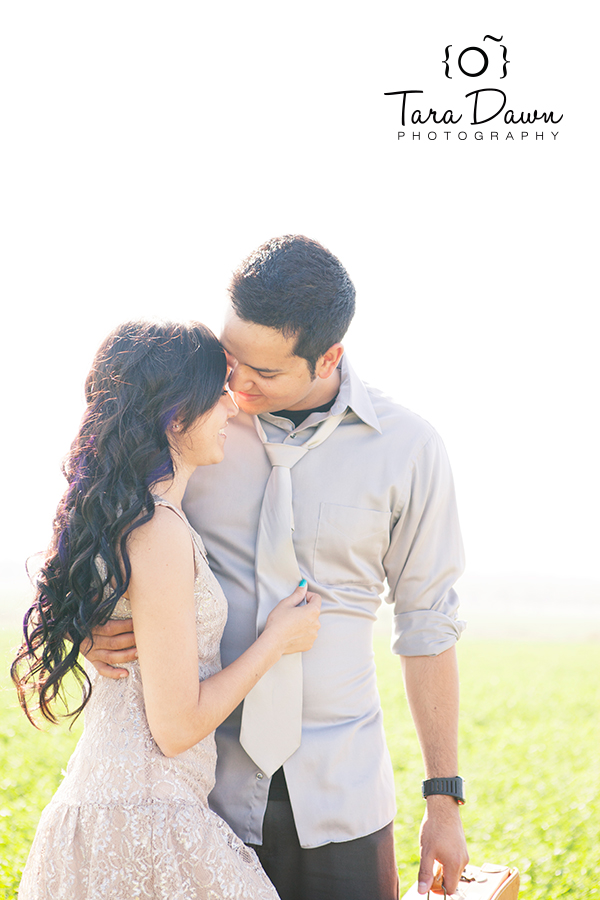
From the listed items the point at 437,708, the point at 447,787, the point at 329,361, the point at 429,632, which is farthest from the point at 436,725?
the point at 329,361

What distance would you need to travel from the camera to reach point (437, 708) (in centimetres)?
262

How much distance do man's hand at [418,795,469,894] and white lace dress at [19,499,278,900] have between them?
0.68 metres

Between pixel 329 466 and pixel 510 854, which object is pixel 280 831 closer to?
pixel 329 466

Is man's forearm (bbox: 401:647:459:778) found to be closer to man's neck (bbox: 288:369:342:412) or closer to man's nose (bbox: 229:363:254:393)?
man's neck (bbox: 288:369:342:412)

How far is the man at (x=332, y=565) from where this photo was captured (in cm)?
→ 236

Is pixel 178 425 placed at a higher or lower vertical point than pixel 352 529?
higher

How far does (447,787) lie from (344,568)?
797 millimetres

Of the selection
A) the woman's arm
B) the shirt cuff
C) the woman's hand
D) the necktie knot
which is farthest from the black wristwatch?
the necktie knot

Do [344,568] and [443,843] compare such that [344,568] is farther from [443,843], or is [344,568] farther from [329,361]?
[443,843]

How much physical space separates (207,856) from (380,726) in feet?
2.61

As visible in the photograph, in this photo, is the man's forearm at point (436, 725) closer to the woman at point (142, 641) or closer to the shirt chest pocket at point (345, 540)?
the shirt chest pocket at point (345, 540)

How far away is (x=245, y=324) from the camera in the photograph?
2428 mm

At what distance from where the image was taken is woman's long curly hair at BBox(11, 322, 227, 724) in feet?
6.36

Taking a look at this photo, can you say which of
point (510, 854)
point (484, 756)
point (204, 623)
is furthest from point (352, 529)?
point (484, 756)
